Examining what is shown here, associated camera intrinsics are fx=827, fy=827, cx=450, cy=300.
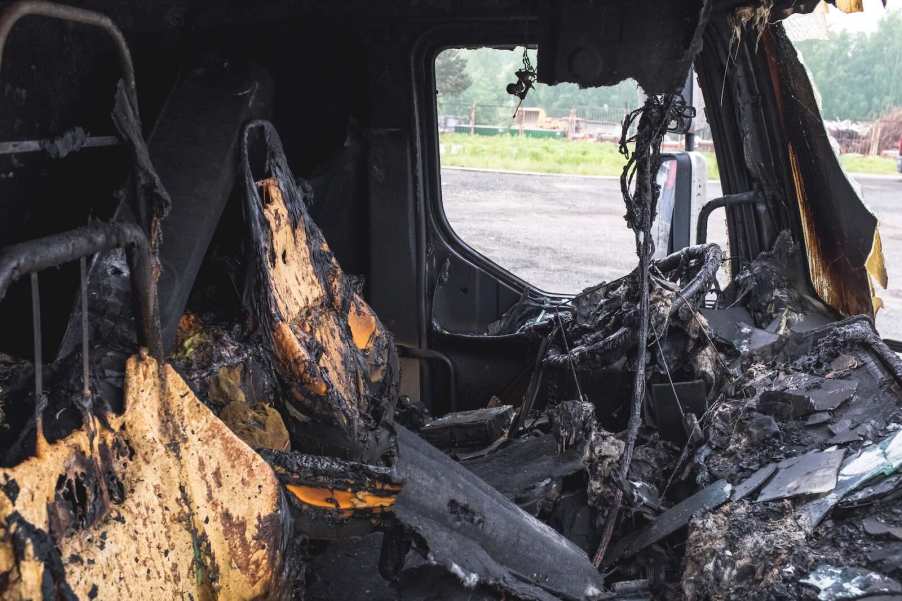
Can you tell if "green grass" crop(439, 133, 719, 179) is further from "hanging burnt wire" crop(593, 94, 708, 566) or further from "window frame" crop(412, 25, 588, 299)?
"hanging burnt wire" crop(593, 94, 708, 566)

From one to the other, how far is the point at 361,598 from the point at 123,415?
4.21 feet

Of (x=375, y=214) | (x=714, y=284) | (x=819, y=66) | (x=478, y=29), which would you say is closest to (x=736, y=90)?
(x=714, y=284)

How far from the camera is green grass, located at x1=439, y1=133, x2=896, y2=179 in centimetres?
1617

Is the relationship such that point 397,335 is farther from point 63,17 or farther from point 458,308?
point 63,17

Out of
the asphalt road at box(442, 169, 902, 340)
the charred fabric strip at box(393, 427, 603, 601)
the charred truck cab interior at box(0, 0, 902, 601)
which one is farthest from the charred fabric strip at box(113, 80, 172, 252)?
the asphalt road at box(442, 169, 902, 340)

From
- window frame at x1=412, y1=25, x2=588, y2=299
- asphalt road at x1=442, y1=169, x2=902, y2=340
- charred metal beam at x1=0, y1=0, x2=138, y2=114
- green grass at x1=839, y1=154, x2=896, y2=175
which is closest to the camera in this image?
charred metal beam at x1=0, y1=0, x2=138, y2=114

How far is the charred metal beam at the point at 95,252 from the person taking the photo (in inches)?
55.1

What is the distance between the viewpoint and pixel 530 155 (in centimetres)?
1708

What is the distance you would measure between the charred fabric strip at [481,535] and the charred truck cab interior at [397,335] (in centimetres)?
1

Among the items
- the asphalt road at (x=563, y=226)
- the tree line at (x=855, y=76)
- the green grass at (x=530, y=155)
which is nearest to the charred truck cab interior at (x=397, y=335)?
the asphalt road at (x=563, y=226)

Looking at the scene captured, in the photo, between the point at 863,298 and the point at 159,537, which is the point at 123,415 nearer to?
the point at 159,537

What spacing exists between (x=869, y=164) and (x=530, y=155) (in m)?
7.54

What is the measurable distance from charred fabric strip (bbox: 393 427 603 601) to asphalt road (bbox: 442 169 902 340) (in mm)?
4602

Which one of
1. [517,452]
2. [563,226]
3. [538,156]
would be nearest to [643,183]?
[517,452]
